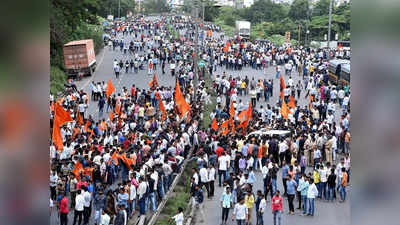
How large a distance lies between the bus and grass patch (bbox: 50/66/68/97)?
14982 millimetres

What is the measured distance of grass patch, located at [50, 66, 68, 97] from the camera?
31.6m

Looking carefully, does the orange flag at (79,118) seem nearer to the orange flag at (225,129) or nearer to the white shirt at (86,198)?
the orange flag at (225,129)

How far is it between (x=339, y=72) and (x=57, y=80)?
15796 mm

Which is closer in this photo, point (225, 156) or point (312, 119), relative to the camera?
point (225, 156)

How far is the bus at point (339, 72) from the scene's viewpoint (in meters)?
32.5

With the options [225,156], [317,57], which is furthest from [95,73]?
[225,156]

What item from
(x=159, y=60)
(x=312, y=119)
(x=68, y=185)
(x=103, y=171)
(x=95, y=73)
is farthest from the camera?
(x=159, y=60)

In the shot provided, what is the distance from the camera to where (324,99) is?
28.6m

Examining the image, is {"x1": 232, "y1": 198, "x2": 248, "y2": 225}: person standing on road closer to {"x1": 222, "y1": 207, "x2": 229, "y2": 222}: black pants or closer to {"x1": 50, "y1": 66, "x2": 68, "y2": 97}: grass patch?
{"x1": 222, "y1": 207, "x2": 229, "y2": 222}: black pants

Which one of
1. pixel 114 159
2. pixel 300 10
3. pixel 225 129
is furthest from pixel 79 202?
pixel 300 10

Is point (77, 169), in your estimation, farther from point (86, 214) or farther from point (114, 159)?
point (86, 214)

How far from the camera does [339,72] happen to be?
113 feet
